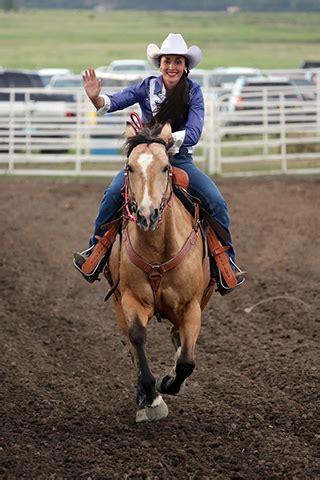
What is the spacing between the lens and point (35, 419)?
6.39 m

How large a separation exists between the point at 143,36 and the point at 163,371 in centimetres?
6349

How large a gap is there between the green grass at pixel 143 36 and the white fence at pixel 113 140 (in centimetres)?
2921

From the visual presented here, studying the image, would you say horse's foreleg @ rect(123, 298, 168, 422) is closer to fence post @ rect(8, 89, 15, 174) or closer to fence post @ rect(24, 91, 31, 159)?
fence post @ rect(8, 89, 15, 174)

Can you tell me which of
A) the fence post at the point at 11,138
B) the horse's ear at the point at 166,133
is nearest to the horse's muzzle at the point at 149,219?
the horse's ear at the point at 166,133

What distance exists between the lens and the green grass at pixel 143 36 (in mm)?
56750

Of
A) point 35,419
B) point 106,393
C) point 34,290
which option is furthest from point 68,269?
point 35,419

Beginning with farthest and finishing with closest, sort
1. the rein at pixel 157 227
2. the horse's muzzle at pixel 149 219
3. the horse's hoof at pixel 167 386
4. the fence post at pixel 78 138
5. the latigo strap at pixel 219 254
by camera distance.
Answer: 1. the fence post at pixel 78 138
2. the latigo strap at pixel 219 254
3. the horse's hoof at pixel 167 386
4. the rein at pixel 157 227
5. the horse's muzzle at pixel 149 219

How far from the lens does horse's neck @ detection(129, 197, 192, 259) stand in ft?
19.6

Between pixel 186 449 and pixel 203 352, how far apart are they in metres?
2.74

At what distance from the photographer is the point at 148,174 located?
5.56 meters

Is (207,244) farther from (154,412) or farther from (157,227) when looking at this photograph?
(154,412)

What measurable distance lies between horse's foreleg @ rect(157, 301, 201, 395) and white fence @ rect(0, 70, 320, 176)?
13558 millimetres

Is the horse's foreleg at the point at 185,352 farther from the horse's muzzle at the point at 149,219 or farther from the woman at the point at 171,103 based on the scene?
the horse's muzzle at the point at 149,219

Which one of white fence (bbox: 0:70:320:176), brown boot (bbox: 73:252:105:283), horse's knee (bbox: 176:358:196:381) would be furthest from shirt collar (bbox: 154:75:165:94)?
white fence (bbox: 0:70:320:176)
